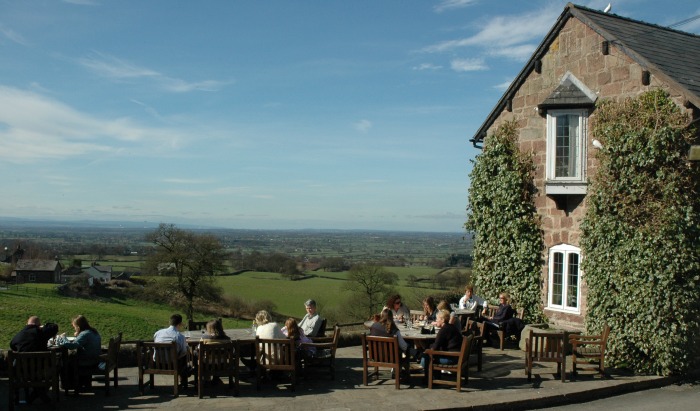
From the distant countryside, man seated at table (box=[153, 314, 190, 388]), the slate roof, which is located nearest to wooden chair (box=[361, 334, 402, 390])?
man seated at table (box=[153, 314, 190, 388])

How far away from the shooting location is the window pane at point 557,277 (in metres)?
13.8

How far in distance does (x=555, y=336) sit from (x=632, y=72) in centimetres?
589

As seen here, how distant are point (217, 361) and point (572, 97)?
365 inches

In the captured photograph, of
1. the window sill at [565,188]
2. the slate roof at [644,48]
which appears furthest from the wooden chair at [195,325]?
the slate roof at [644,48]

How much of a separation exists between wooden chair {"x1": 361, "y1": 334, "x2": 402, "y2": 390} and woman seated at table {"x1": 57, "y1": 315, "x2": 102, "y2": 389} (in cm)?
399

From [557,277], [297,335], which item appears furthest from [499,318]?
[297,335]

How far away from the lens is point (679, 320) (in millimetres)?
10508

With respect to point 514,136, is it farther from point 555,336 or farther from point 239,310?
point 239,310

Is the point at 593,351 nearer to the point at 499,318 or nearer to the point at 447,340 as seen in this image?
the point at 499,318

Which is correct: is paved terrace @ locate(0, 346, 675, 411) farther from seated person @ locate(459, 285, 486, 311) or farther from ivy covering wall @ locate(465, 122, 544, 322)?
ivy covering wall @ locate(465, 122, 544, 322)

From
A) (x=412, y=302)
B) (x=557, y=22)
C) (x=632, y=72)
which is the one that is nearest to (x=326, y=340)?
(x=632, y=72)

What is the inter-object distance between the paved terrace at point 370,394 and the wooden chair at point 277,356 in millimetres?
301

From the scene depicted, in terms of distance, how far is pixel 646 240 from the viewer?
1081cm

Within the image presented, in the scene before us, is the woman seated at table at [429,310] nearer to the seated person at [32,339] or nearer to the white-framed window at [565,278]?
the white-framed window at [565,278]
